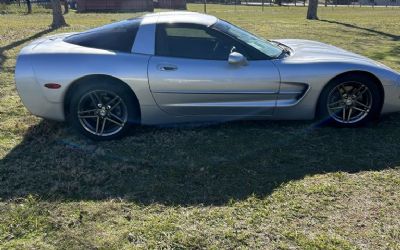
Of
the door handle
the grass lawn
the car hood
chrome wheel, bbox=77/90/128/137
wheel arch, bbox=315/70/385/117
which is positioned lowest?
the grass lawn

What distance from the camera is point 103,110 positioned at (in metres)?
4.19

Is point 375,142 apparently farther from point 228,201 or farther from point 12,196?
point 12,196

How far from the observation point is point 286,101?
14.0 ft

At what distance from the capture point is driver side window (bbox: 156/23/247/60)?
419 centimetres

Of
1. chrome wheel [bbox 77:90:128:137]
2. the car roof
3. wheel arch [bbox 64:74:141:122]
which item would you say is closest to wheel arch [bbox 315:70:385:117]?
the car roof

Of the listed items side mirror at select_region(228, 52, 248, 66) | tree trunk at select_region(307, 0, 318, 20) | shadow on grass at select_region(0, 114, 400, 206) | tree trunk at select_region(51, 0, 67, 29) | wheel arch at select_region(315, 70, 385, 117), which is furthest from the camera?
tree trunk at select_region(307, 0, 318, 20)

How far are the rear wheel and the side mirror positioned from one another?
44.5 inches

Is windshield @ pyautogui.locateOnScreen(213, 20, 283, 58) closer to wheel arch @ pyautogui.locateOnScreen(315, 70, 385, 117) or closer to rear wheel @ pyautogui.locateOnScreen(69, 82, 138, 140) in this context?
wheel arch @ pyautogui.locateOnScreen(315, 70, 385, 117)

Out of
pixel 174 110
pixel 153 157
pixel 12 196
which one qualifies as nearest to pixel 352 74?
pixel 174 110

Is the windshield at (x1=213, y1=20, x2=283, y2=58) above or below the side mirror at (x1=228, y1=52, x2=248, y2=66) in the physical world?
above

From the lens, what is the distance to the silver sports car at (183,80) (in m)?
4.07

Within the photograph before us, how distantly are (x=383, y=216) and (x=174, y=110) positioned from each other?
226 centimetres

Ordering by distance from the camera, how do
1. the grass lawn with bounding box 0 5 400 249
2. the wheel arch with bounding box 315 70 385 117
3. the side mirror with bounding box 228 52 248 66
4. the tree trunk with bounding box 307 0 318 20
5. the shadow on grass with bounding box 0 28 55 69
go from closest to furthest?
the grass lawn with bounding box 0 5 400 249, the side mirror with bounding box 228 52 248 66, the wheel arch with bounding box 315 70 385 117, the shadow on grass with bounding box 0 28 55 69, the tree trunk with bounding box 307 0 318 20

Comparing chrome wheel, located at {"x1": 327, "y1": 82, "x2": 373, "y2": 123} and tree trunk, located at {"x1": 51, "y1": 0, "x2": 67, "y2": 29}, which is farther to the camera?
tree trunk, located at {"x1": 51, "y1": 0, "x2": 67, "y2": 29}
